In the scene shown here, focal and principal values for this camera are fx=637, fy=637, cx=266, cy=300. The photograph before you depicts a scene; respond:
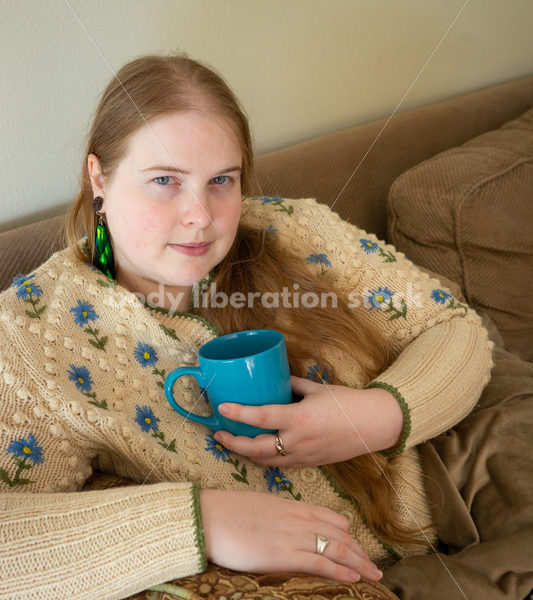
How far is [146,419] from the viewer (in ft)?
2.69

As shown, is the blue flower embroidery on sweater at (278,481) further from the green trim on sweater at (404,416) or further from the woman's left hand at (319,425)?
the green trim on sweater at (404,416)

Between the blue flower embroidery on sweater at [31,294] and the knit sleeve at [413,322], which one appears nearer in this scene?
the blue flower embroidery on sweater at [31,294]

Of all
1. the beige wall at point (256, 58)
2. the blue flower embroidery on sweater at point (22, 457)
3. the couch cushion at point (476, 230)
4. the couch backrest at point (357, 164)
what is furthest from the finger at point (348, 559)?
the couch cushion at point (476, 230)

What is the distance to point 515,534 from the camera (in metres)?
0.82

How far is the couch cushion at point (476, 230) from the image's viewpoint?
1.42m

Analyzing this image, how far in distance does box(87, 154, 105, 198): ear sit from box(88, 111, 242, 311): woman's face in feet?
0.04

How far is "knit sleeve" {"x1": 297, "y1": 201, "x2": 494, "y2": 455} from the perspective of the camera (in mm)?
944

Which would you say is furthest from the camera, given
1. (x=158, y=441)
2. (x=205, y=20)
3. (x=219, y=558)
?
(x=205, y=20)

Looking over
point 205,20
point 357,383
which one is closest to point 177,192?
point 357,383

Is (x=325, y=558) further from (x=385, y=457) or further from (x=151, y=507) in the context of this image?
(x=385, y=457)

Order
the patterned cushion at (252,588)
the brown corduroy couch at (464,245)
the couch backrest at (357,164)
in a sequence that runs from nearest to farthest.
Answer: the patterned cushion at (252,588)
the brown corduroy couch at (464,245)
the couch backrest at (357,164)

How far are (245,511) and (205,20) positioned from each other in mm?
959

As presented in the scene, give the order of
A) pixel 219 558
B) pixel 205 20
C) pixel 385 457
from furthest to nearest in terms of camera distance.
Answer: pixel 205 20 → pixel 385 457 → pixel 219 558

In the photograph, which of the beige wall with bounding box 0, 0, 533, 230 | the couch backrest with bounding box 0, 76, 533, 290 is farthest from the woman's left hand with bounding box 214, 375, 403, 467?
the beige wall with bounding box 0, 0, 533, 230
